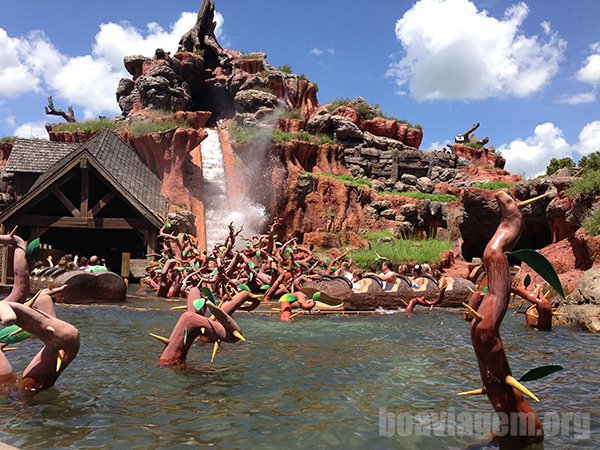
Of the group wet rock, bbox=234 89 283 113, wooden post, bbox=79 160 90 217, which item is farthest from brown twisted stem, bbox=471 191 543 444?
wet rock, bbox=234 89 283 113

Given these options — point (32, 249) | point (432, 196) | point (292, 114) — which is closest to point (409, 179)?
point (432, 196)

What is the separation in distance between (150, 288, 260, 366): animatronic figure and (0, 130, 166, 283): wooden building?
10607 mm

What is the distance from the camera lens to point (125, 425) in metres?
3.19

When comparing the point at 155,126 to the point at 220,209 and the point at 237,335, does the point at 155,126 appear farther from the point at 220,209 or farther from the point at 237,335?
the point at 237,335

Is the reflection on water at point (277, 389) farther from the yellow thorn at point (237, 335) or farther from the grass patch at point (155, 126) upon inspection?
the grass patch at point (155, 126)

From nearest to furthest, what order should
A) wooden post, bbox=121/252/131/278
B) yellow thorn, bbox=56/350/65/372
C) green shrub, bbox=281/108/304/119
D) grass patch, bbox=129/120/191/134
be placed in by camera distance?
yellow thorn, bbox=56/350/65/372
wooden post, bbox=121/252/131/278
grass patch, bbox=129/120/191/134
green shrub, bbox=281/108/304/119

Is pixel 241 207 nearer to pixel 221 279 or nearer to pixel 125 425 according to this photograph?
pixel 221 279

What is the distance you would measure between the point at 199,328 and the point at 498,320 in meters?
2.70

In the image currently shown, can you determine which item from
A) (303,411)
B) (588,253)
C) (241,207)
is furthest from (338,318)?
(241,207)

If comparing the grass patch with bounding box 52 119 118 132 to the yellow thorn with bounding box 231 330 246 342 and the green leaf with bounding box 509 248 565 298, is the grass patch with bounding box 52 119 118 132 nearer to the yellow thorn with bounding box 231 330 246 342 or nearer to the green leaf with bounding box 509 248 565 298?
the yellow thorn with bounding box 231 330 246 342

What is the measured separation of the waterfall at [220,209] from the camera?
21375 mm

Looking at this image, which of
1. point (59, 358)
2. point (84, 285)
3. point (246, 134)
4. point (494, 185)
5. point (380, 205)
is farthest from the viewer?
point (246, 134)

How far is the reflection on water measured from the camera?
3031 millimetres

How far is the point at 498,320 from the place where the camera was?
253 cm
